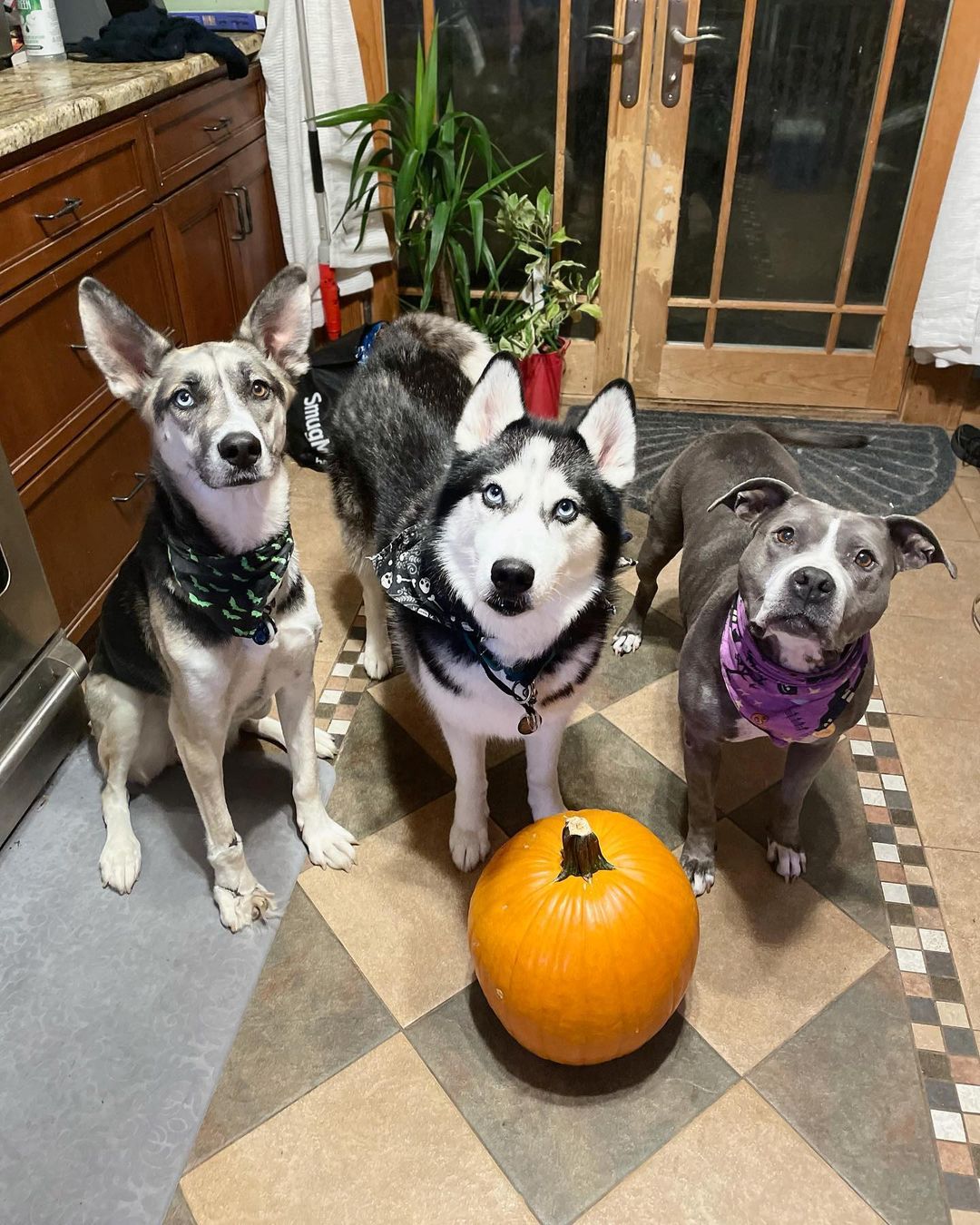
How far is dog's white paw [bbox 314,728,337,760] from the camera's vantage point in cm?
203

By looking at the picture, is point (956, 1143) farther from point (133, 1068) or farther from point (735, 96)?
point (735, 96)

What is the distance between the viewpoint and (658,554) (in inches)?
87.8

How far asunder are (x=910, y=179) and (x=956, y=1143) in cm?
321

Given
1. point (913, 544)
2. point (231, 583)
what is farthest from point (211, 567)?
point (913, 544)

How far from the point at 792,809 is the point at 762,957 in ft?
0.95

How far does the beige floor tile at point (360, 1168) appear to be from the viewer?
1273 mm

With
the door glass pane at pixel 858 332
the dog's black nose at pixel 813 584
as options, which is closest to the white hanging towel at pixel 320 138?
the door glass pane at pixel 858 332

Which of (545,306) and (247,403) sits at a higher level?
(247,403)

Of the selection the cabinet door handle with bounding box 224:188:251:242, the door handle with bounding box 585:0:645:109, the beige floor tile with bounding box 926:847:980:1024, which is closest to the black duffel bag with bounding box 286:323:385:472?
the cabinet door handle with bounding box 224:188:251:242

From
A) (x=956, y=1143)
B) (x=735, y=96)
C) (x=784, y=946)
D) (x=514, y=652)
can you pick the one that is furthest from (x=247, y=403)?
(x=735, y=96)

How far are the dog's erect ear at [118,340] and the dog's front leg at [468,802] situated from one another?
825mm

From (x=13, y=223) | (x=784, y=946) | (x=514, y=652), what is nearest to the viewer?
(x=514, y=652)

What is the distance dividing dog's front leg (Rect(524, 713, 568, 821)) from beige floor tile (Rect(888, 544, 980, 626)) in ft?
4.35

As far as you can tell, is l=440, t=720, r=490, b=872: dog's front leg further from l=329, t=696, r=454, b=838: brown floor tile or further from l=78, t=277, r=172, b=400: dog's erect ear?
l=78, t=277, r=172, b=400: dog's erect ear
